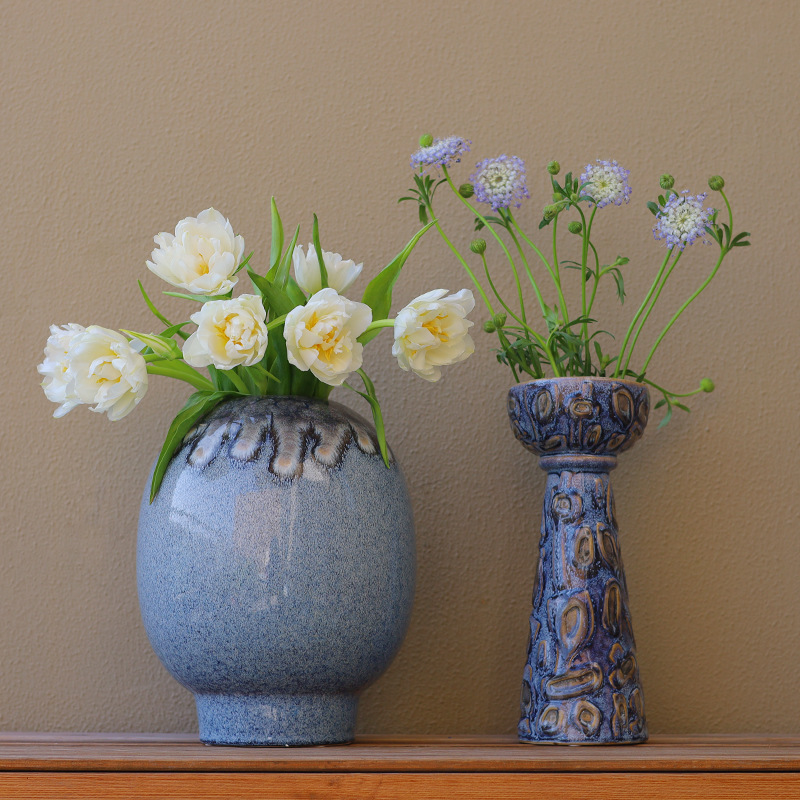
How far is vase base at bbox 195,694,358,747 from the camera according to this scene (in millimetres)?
748

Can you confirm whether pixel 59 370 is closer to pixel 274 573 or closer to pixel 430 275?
pixel 274 573

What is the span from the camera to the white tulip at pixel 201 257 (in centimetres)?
77

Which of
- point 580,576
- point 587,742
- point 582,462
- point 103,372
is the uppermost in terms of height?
point 103,372

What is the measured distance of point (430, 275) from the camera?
40.4 inches

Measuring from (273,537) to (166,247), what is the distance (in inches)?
11.1

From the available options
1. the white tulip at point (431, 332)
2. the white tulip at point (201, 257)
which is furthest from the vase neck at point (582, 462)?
the white tulip at point (201, 257)

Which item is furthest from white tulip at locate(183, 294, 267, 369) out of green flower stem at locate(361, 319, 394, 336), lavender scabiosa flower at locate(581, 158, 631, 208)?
lavender scabiosa flower at locate(581, 158, 631, 208)

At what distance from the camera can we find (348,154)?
1046 millimetres

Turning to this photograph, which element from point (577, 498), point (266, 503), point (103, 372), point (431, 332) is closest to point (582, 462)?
point (577, 498)

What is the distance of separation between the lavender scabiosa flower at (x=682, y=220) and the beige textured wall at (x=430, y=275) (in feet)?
0.54

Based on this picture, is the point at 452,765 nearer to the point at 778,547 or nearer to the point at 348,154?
the point at 778,547

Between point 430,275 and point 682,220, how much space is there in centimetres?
29

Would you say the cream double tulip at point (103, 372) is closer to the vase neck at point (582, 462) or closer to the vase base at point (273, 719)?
the vase base at point (273, 719)

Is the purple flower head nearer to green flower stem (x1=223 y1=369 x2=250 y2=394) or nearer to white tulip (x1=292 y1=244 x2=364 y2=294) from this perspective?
white tulip (x1=292 y1=244 x2=364 y2=294)
